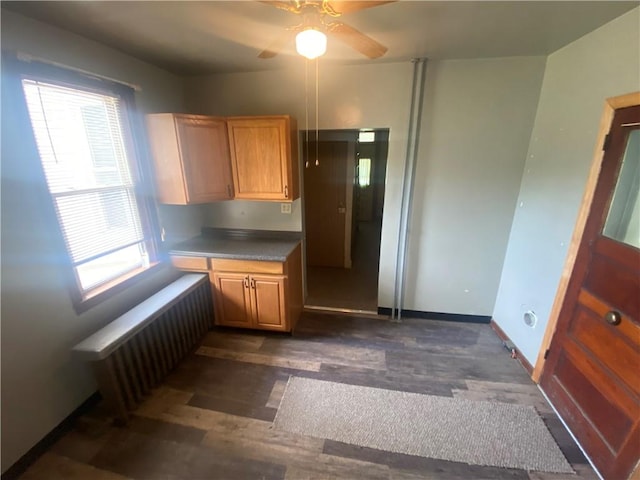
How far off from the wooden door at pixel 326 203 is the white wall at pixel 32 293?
2608 mm

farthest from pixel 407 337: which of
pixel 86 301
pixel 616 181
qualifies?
pixel 86 301

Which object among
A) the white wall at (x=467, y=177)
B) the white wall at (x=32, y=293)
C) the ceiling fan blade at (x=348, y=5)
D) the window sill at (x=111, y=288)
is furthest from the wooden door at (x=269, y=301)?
the ceiling fan blade at (x=348, y=5)

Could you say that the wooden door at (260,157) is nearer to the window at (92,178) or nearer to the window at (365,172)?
the window at (92,178)

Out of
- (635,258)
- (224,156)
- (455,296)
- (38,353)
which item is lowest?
(455,296)

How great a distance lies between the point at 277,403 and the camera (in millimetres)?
2018

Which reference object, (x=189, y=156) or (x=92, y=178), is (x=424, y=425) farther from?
(x=92, y=178)

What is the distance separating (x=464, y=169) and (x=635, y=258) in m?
1.40

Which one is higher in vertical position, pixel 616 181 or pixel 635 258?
pixel 616 181

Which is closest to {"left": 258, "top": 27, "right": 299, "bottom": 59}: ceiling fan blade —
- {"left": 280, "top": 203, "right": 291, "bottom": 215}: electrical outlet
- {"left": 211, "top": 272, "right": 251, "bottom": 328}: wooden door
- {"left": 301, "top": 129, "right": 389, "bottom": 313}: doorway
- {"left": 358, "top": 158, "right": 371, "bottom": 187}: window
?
{"left": 280, "top": 203, "right": 291, "bottom": 215}: electrical outlet

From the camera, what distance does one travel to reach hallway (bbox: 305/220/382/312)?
11.1ft

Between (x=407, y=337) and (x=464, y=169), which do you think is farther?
(x=407, y=337)

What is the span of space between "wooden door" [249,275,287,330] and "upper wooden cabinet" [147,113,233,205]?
0.91m

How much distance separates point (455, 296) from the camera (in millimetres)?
2938

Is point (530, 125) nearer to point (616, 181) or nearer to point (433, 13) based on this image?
point (616, 181)
